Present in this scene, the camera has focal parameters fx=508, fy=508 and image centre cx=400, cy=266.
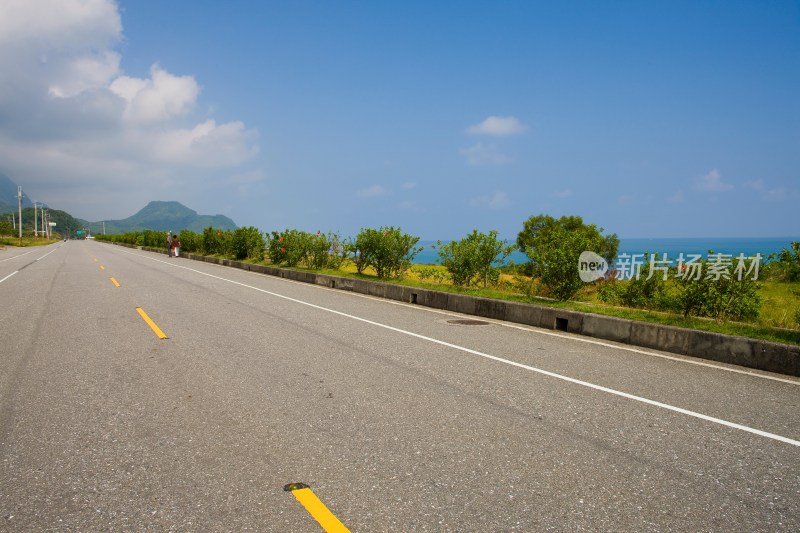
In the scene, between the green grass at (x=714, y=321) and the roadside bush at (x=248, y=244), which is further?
the roadside bush at (x=248, y=244)

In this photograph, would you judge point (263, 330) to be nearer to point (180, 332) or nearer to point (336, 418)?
point (180, 332)

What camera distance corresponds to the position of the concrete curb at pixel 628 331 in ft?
24.1

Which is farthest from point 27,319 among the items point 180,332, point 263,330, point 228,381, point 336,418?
point 336,418

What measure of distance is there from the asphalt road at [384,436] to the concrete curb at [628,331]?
1.68 feet

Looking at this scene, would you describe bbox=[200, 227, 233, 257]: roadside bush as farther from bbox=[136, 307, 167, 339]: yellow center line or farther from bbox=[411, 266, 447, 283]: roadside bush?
bbox=[136, 307, 167, 339]: yellow center line

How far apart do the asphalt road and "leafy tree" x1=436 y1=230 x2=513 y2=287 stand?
22.6ft

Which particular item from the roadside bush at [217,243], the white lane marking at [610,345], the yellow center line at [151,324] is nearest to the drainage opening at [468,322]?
the white lane marking at [610,345]

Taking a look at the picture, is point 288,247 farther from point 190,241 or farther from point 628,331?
point 190,241

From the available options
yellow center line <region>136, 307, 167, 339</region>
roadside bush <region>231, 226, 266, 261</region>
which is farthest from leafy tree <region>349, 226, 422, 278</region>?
roadside bush <region>231, 226, 266, 261</region>

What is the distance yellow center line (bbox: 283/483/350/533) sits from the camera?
2.92 m

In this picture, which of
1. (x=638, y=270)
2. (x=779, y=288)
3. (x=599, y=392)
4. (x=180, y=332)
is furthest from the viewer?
(x=779, y=288)

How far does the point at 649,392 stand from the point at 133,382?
587cm

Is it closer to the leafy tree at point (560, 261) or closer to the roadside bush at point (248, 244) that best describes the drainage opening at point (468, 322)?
the leafy tree at point (560, 261)

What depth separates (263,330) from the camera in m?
9.07
